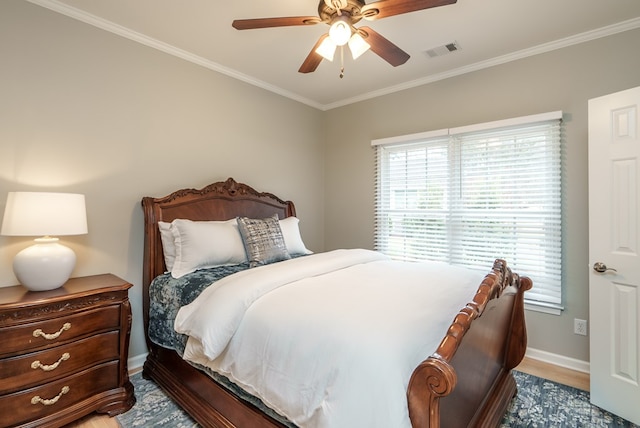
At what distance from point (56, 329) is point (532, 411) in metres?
2.94

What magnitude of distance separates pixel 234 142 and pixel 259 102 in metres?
0.60

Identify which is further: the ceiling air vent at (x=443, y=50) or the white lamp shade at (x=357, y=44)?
the ceiling air vent at (x=443, y=50)

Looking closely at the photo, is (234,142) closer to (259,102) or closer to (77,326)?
(259,102)

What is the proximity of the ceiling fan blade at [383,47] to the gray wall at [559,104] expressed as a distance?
139 centimetres

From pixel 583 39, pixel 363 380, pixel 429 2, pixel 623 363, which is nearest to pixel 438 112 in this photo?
pixel 583 39

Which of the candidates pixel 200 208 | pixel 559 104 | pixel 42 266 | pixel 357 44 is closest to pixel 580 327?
pixel 559 104

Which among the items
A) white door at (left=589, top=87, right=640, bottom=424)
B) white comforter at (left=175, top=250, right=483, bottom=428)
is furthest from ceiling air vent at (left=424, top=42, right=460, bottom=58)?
white comforter at (left=175, top=250, right=483, bottom=428)

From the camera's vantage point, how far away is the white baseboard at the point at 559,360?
254cm

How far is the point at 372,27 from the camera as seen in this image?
8.05ft

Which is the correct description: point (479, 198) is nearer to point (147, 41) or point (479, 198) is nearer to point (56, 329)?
point (147, 41)

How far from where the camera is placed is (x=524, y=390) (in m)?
2.26

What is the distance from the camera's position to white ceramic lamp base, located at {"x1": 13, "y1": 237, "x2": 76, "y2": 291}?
183 centimetres

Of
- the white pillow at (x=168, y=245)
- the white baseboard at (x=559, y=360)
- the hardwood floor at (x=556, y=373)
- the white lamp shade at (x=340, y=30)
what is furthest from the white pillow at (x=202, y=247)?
the white baseboard at (x=559, y=360)

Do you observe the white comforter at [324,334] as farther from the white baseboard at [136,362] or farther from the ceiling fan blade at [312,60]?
the ceiling fan blade at [312,60]
